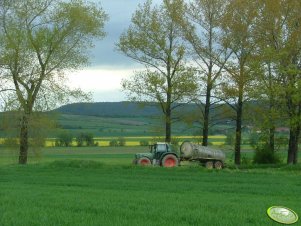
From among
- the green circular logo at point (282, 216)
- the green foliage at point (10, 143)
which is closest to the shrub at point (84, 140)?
the green foliage at point (10, 143)

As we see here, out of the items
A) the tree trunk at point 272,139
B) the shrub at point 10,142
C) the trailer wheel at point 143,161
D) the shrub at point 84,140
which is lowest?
the trailer wheel at point 143,161

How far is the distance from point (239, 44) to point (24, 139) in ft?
54.1

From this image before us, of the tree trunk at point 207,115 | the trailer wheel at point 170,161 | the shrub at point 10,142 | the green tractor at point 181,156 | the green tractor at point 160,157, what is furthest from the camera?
the tree trunk at point 207,115

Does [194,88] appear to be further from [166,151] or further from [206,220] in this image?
[206,220]

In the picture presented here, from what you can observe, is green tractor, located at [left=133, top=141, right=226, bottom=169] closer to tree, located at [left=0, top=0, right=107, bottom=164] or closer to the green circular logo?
tree, located at [left=0, top=0, right=107, bottom=164]

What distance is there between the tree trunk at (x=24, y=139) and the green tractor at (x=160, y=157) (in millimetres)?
8156

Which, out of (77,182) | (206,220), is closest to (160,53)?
(77,182)

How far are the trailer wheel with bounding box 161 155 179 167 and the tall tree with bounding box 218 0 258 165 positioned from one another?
293 inches

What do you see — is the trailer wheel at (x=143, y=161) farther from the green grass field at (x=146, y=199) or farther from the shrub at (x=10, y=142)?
the shrub at (x=10, y=142)

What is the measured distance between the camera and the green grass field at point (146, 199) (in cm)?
1205

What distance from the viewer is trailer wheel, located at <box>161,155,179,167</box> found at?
3751cm

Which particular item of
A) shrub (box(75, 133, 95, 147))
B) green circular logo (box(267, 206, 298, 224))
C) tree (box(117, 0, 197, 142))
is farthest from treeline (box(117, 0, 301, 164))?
shrub (box(75, 133, 95, 147))

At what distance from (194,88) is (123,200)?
92.5ft

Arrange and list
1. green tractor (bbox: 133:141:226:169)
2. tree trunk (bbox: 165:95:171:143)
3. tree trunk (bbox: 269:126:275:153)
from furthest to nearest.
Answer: tree trunk (bbox: 165:95:171:143)
tree trunk (bbox: 269:126:275:153)
green tractor (bbox: 133:141:226:169)
